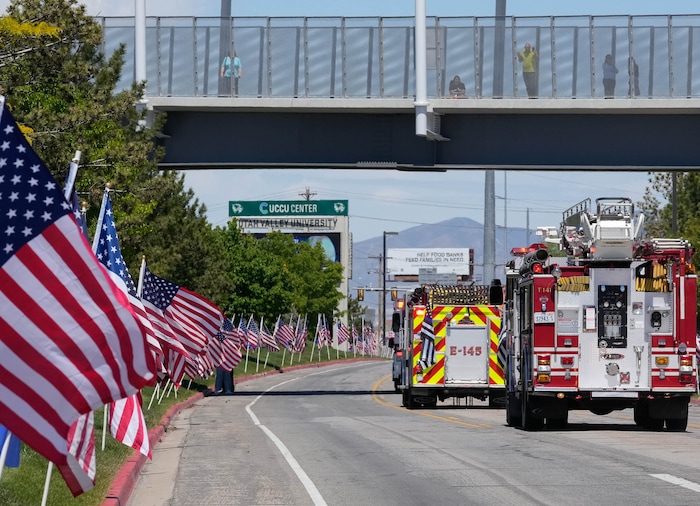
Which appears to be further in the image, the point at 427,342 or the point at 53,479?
the point at 427,342

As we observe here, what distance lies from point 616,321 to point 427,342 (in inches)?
427

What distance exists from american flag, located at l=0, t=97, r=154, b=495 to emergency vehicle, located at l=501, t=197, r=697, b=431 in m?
16.7

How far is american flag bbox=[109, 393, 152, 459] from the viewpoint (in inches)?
584

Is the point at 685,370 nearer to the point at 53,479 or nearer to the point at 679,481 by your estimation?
the point at 679,481

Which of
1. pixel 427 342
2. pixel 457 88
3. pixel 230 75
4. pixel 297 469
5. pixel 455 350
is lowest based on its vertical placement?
pixel 297 469

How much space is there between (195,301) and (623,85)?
15.6 meters

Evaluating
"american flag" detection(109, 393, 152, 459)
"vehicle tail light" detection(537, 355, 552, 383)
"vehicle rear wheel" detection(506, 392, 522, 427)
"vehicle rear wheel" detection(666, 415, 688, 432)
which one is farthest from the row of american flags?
"vehicle rear wheel" detection(506, 392, 522, 427)

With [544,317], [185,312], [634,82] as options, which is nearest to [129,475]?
[185,312]

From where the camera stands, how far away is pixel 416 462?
1877cm

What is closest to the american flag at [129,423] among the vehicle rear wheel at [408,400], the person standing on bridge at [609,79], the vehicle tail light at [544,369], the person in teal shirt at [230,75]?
the vehicle tail light at [544,369]

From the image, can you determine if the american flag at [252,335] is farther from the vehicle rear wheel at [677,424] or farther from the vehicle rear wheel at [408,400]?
the vehicle rear wheel at [677,424]

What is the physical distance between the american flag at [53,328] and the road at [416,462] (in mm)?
6621

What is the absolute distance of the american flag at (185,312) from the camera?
77.2 ft

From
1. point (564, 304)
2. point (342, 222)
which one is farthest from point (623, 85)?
point (342, 222)
